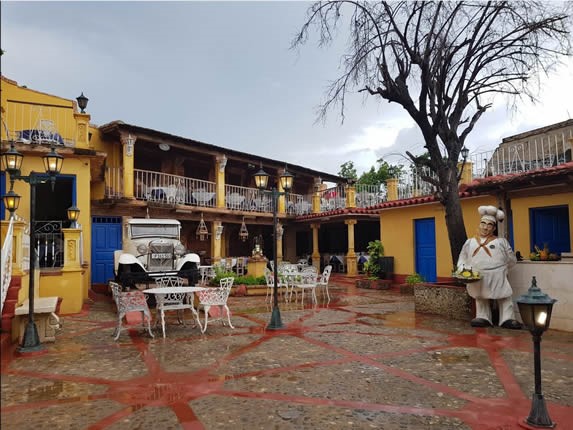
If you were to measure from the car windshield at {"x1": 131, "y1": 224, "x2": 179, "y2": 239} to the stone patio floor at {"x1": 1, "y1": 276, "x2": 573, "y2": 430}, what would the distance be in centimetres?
456

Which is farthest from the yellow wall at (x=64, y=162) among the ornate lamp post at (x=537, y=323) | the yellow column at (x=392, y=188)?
the yellow column at (x=392, y=188)

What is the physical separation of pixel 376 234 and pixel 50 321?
18.0 m

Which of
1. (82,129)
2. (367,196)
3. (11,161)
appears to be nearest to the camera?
(11,161)

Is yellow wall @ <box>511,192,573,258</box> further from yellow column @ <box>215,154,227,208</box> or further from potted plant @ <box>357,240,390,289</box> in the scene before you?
yellow column @ <box>215,154,227,208</box>

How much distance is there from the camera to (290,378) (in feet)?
15.9

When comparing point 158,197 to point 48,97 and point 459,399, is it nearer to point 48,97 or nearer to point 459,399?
point 48,97

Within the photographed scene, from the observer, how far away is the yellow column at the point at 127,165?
566 inches

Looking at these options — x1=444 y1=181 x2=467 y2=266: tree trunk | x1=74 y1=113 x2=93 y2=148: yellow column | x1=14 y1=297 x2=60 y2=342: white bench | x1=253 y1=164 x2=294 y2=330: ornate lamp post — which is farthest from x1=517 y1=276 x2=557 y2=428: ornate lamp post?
x1=74 y1=113 x2=93 y2=148: yellow column

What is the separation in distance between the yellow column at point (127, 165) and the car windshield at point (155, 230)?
7.88 ft

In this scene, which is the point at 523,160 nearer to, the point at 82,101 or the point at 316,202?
the point at 316,202

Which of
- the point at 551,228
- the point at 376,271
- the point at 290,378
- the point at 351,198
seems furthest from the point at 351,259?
the point at 290,378

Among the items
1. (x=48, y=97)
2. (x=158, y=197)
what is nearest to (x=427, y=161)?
(x=158, y=197)

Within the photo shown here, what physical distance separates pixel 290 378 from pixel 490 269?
16.2ft

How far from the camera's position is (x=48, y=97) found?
13547mm
